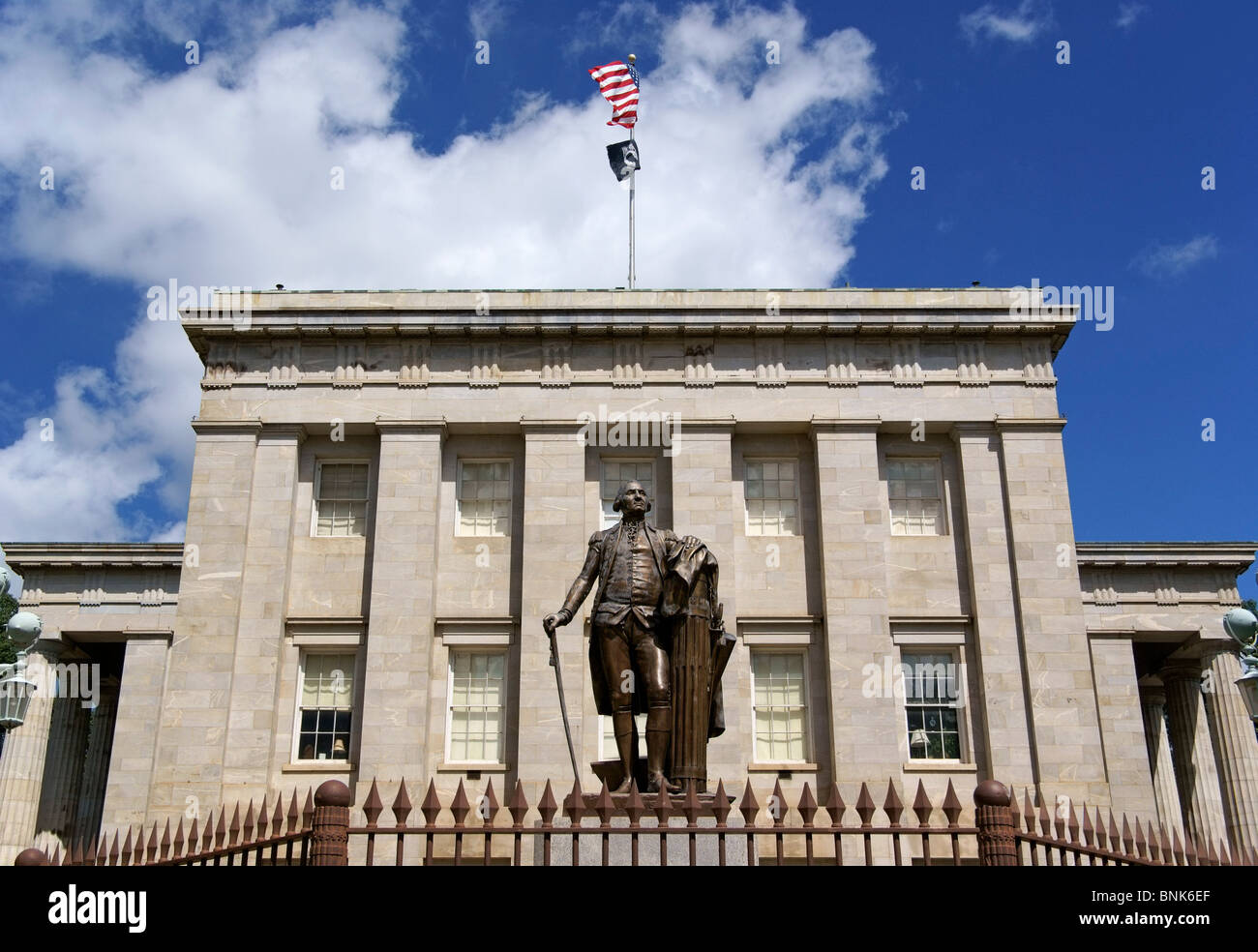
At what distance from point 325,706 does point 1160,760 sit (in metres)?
23.9

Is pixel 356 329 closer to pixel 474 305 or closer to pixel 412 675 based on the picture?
pixel 474 305

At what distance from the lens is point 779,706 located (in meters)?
23.4

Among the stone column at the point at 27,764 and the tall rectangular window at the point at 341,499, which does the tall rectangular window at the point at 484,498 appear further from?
the stone column at the point at 27,764

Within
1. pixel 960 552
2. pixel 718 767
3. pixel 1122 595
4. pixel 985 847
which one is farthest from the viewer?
pixel 1122 595

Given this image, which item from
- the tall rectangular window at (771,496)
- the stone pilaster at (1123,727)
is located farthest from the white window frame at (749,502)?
the stone pilaster at (1123,727)

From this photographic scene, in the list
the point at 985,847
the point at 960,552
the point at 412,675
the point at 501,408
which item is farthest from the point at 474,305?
the point at 985,847

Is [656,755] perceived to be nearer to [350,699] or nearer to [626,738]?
[626,738]

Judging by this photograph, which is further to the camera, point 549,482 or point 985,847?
point 549,482

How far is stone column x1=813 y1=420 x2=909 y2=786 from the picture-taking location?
A: 73.8ft

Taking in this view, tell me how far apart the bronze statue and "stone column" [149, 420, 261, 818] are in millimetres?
13718

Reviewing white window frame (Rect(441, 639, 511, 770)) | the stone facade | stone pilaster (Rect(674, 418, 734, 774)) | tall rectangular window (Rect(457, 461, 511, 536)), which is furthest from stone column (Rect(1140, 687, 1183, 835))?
tall rectangular window (Rect(457, 461, 511, 536))

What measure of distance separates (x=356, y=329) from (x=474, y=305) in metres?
2.62

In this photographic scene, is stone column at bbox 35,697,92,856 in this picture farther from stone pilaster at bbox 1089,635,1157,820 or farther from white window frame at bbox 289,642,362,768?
stone pilaster at bbox 1089,635,1157,820
